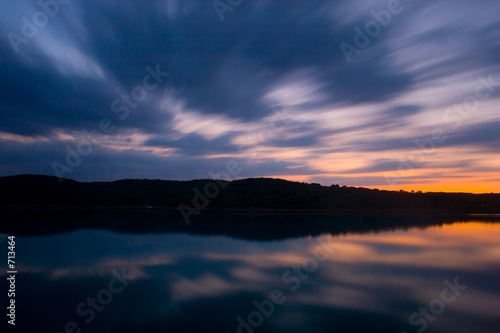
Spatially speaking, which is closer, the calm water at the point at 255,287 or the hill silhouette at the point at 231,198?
the calm water at the point at 255,287

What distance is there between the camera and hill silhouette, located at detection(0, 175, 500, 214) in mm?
38812

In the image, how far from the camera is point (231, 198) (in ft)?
137

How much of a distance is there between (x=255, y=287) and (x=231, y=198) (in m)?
33.1

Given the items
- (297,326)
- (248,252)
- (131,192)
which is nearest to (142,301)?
(297,326)

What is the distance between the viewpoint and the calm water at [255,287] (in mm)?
6281

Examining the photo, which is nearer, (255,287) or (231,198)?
(255,287)

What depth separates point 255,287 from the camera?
28.3 ft

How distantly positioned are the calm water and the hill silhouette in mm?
23474

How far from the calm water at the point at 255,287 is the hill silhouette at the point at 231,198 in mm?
23474

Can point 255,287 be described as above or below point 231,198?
below

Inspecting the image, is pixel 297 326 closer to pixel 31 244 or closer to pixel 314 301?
pixel 314 301

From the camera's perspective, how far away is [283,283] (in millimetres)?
9016

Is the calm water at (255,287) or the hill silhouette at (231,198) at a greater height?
the hill silhouette at (231,198)

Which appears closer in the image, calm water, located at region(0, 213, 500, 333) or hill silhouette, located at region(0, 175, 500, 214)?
calm water, located at region(0, 213, 500, 333)
